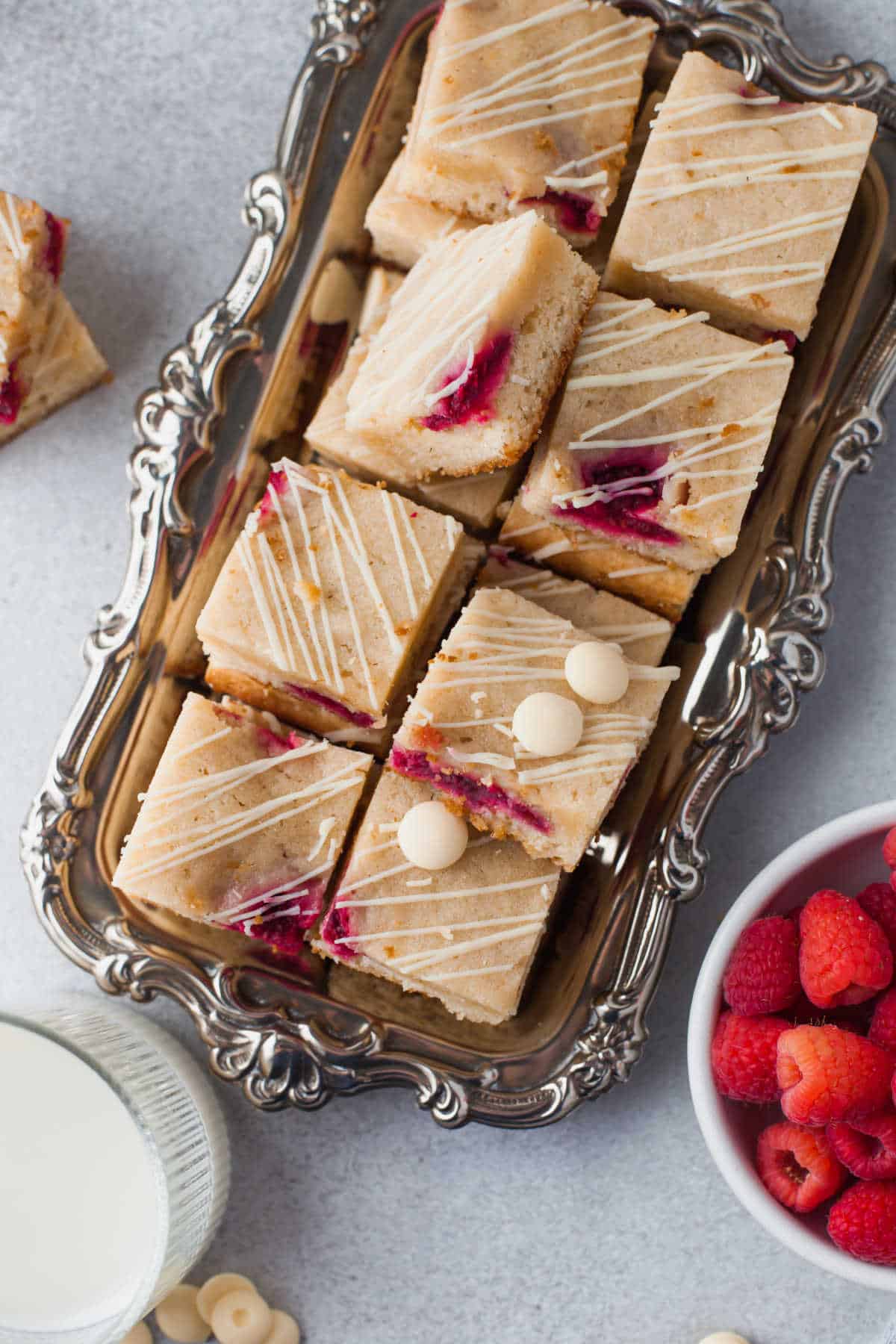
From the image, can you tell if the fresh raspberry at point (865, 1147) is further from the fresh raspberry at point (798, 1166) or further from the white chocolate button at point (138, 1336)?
the white chocolate button at point (138, 1336)

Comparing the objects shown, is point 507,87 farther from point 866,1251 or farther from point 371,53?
point 866,1251

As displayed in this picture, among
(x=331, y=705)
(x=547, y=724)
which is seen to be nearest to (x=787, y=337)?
(x=547, y=724)

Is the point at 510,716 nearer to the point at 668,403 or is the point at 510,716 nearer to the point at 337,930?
the point at 337,930

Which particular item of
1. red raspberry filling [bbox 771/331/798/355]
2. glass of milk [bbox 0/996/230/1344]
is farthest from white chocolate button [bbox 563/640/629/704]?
glass of milk [bbox 0/996/230/1344]

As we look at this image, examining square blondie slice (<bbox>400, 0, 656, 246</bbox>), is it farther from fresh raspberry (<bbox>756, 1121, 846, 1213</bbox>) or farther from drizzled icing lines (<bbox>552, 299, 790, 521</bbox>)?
fresh raspberry (<bbox>756, 1121, 846, 1213</bbox>)

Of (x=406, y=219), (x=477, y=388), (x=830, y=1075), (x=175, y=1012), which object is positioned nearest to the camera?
(x=830, y=1075)

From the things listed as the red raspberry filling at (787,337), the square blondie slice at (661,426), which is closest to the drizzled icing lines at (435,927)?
the square blondie slice at (661,426)
